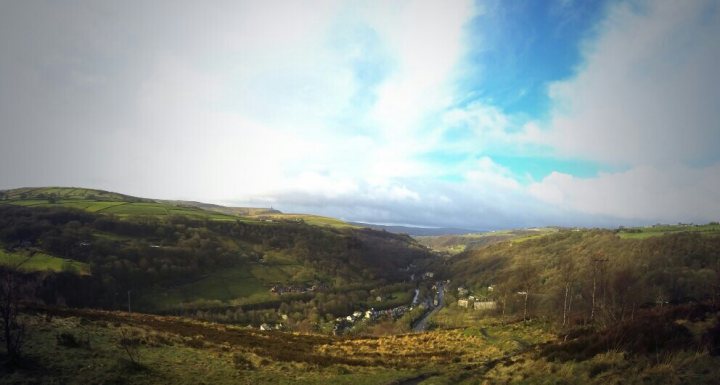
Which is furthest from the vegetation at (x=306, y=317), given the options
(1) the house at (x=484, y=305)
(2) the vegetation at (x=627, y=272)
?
(1) the house at (x=484, y=305)

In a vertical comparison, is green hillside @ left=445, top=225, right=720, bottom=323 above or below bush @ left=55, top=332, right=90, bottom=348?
below

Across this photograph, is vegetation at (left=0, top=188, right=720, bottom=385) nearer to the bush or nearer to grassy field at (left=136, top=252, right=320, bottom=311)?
the bush

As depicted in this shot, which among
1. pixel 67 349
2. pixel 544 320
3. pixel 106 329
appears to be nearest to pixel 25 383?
pixel 67 349

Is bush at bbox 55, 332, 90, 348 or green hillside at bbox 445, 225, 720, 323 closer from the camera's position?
bush at bbox 55, 332, 90, 348

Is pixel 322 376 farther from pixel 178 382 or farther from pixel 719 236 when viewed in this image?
pixel 719 236

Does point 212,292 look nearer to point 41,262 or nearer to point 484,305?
point 41,262

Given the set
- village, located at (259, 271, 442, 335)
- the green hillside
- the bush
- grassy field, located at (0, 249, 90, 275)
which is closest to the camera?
the bush

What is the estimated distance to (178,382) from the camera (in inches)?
880

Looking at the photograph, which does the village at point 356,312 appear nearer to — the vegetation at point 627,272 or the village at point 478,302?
the village at point 478,302

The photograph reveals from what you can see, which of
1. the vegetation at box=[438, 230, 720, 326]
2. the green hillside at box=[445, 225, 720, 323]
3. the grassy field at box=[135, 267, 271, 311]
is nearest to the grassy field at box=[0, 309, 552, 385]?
the green hillside at box=[445, 225, 720, 323]

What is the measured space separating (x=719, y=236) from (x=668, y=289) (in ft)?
195

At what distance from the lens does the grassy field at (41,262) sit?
11888cm

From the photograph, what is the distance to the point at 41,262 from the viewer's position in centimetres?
12519

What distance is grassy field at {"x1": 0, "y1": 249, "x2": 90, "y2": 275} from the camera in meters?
119
